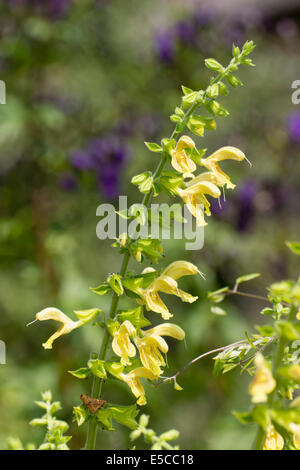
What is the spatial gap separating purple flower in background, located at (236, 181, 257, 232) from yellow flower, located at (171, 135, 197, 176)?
0.96 m

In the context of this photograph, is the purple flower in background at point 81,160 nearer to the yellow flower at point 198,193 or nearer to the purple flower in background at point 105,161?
the purple flower in background at point 105,161

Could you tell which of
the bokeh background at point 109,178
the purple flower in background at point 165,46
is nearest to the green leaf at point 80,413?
the bokeh background at point 109,178

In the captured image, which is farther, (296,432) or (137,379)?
(137,379)

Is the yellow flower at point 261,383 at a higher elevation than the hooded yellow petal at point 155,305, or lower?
lower

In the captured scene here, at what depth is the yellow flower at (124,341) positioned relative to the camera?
15.7 inches

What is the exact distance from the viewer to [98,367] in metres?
0.40

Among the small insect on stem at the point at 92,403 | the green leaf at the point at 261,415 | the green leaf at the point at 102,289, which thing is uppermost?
the green leaf at the point at 102,289

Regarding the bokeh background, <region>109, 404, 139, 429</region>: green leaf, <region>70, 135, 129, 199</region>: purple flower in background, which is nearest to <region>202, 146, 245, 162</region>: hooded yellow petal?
<region>109, 404, 139, 429</region>: green leaf

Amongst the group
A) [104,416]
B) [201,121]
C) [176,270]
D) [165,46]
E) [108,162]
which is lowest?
[104,416]

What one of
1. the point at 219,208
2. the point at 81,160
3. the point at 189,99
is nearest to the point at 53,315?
the point at 189,99

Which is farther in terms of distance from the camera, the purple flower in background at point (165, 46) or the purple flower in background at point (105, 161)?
the purple flower in background at point (165, 46)

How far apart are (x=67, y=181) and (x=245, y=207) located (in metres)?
0.45

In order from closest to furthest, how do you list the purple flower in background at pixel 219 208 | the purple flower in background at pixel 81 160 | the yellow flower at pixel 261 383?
the yellow flower at pixel 261 383
the purple flower in background at pixel 81 160
the purple flower in background at pixel 219 208

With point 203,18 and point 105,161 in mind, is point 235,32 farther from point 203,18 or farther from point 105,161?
point 105,161
